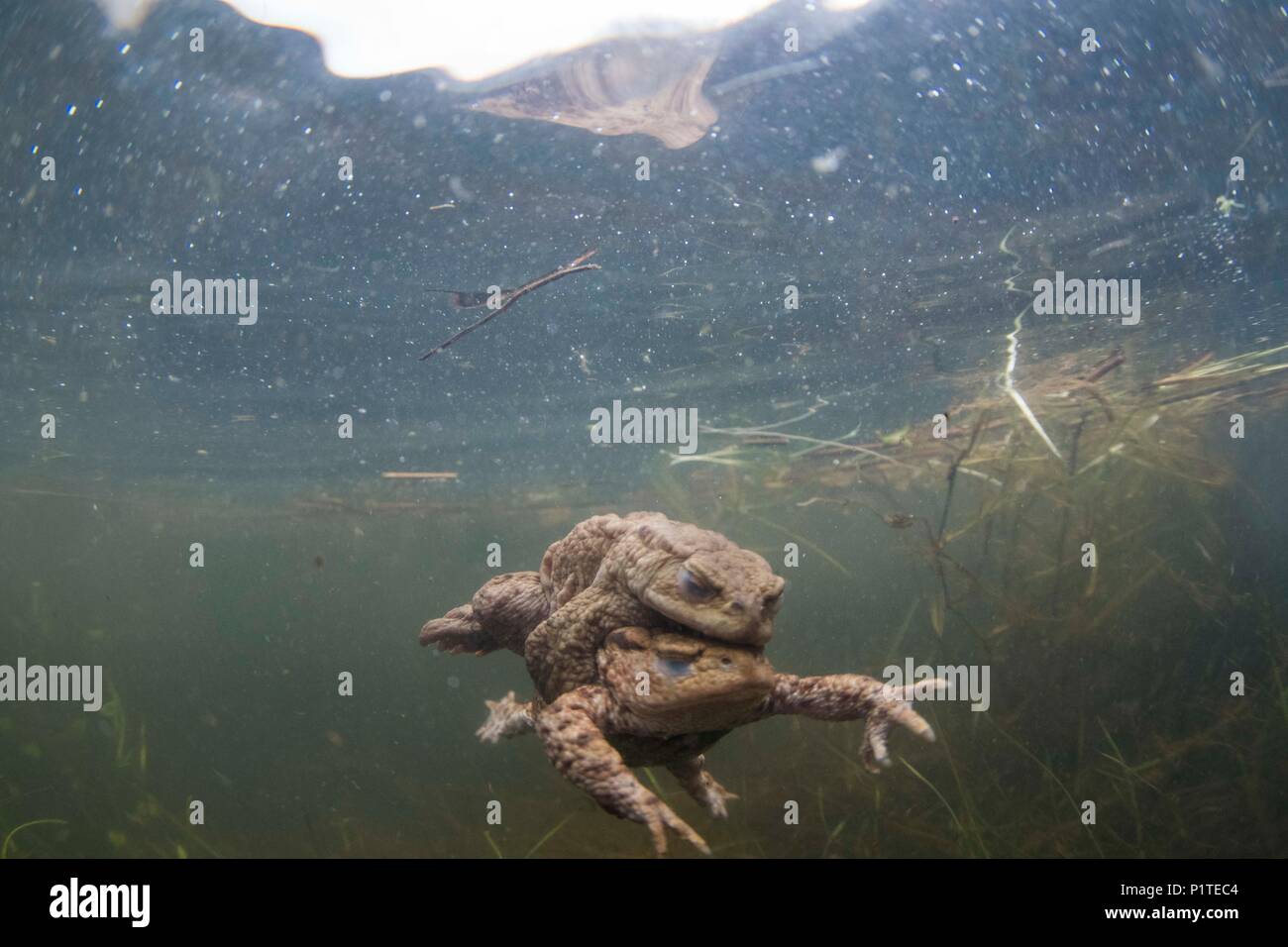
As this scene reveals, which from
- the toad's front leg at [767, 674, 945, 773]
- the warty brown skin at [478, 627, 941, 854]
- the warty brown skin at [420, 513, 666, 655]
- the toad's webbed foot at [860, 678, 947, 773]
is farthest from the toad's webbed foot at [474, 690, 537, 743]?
the toad's webbed foot at [860, 678, 947, 773]

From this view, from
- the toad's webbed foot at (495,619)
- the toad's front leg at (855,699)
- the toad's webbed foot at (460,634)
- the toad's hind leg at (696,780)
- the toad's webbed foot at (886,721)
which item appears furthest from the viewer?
the toad's webbed foot at (460,634)

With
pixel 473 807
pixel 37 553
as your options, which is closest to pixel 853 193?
pixel 473 807

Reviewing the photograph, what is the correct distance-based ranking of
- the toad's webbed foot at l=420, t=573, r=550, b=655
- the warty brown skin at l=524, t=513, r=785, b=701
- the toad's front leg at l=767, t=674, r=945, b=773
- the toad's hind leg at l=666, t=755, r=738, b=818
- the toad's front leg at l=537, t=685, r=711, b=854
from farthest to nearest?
the toad's webbed foot at l=420, t=573, r=550, b=655
the toad's hind leg at l=666, t=755, r=738, b=818
the toad's front leg at l=767, t=674, r=945, b=773
the warty brown skin at l=524, t=513, r=785, b=701
the toad's front leg at l=537, t=685, r=711, b=854

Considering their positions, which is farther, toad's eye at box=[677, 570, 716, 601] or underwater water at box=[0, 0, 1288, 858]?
underwater water at box=[0, 0, 1288, 858]

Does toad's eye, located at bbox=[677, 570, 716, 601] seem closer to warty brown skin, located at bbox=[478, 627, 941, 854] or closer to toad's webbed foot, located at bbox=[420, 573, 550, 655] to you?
warty brown skin, located at bbox=[478, 627, 941, 854]

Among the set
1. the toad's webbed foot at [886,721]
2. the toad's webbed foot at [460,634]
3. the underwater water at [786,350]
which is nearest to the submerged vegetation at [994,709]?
the underwater water at [786,350]

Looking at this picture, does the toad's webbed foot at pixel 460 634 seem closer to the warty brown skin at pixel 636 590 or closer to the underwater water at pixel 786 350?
the warty brown skin at pixel 636 590
